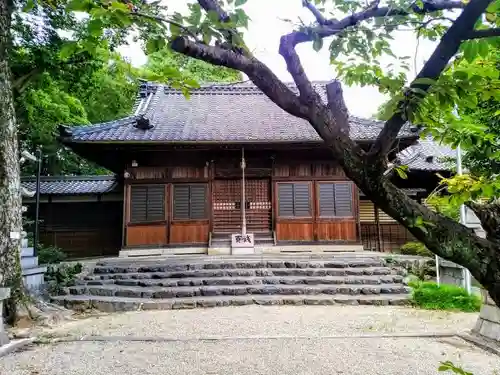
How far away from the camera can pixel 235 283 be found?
8.78m

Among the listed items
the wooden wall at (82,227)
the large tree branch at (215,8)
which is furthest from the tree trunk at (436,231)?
the wooden wall at (82,227)

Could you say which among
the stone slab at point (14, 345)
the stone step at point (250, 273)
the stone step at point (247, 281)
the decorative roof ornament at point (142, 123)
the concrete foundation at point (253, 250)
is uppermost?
the decorative roof ornament at point (142, 123)

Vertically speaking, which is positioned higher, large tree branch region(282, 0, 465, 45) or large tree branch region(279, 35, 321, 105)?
large tree branch region(282, 0, 465, 45)

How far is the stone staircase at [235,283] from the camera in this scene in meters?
7.88

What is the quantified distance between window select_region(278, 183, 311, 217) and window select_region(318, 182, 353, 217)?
1.41ft

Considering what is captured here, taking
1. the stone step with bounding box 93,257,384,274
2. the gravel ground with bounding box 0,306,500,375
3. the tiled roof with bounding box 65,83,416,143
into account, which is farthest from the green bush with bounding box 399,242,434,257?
the gravel ground with bounding box 0,306,500,375

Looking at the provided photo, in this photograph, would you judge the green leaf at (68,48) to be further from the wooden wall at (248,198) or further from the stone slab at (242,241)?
the wooden wall at (248,198)

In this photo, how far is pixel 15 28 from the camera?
27.0ft

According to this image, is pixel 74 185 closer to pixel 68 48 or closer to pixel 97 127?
pixel 97 127

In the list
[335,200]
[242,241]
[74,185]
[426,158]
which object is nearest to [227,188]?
[242,241]

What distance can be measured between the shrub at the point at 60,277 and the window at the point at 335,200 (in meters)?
7.48

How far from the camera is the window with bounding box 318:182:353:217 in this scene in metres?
12.5

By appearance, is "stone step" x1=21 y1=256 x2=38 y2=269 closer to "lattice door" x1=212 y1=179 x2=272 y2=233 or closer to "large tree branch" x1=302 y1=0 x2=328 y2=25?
"lattice door" x1=212 y1=179 x2=272 y2=233

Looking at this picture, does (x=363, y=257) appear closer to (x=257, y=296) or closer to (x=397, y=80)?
(x=257, y=296)
